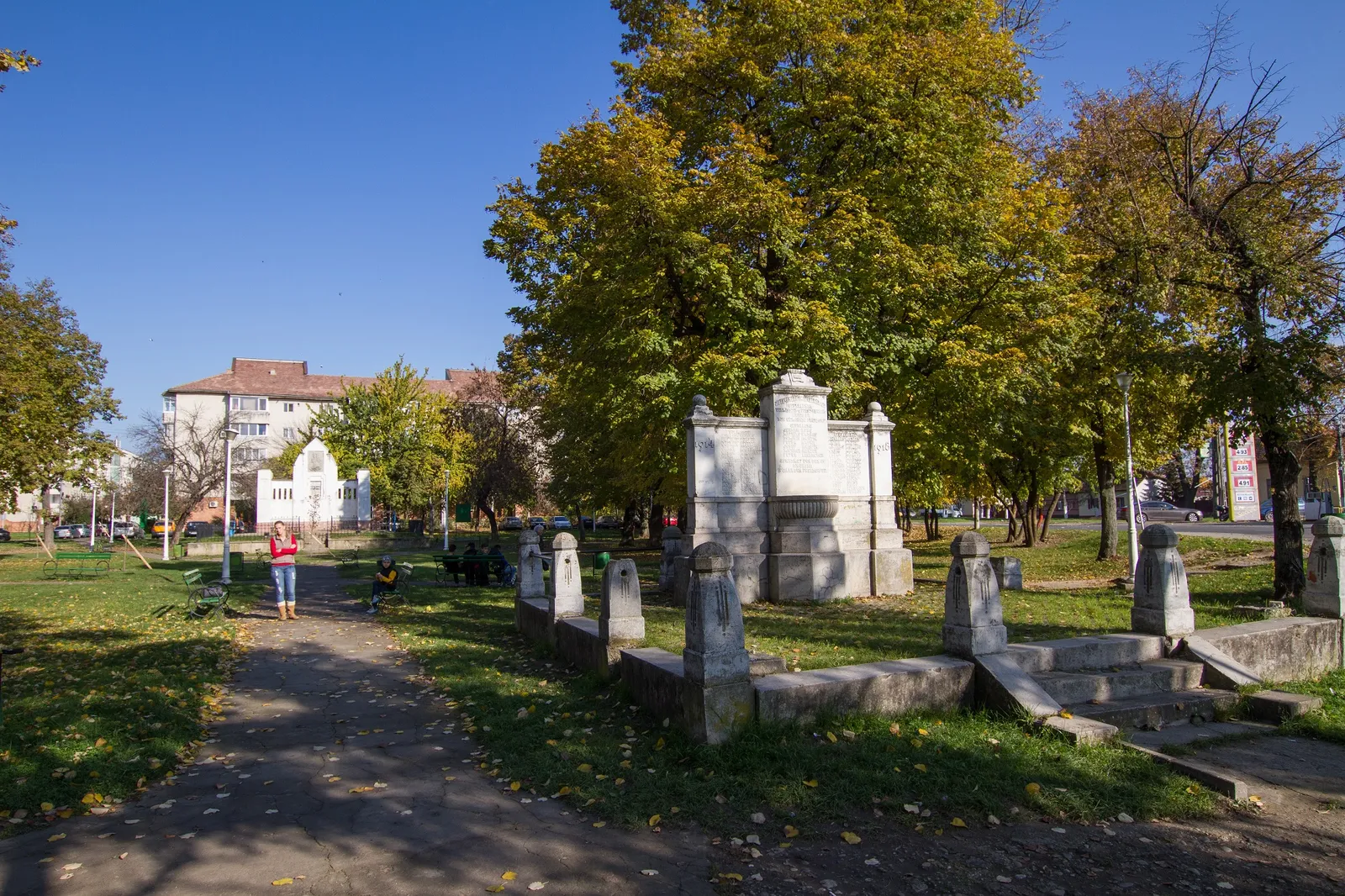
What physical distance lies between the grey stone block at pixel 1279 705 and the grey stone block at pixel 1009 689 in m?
2.24

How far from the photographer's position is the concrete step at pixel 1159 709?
6484mm

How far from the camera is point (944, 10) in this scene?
17.4 meters

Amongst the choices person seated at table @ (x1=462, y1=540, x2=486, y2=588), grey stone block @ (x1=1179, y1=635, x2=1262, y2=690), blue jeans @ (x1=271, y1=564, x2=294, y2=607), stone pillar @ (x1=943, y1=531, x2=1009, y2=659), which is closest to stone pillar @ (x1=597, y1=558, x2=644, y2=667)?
stone pillar @ (x1=943, y1=531, x2=1009, y2=659)

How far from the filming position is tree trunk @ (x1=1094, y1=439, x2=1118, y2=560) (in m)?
21.6

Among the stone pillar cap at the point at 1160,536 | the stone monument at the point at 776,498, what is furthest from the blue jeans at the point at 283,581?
the stone pillar cap at the point at 1160,536

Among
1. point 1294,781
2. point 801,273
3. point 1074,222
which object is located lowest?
point 1294,781

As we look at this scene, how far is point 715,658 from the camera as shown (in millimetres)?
5668

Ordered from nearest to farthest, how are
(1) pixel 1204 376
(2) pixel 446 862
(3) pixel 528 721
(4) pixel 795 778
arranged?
1. (2) pixel 446 862
2. (4) pixel 795 778
3. (3) pixel 528 721
4. (1) pixel 1204 376

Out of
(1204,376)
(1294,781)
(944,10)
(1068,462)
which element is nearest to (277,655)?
(1294,781)

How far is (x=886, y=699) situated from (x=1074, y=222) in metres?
16.1

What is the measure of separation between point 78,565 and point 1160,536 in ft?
104

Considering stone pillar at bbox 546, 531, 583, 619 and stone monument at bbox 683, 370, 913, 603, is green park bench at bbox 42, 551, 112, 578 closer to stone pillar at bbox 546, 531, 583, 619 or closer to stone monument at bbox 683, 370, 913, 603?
stone pillar at bbox 546, 531, 583, 619

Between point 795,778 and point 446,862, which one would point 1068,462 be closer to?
point 795,778

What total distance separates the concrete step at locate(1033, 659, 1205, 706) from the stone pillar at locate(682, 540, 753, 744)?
9.20 feet
